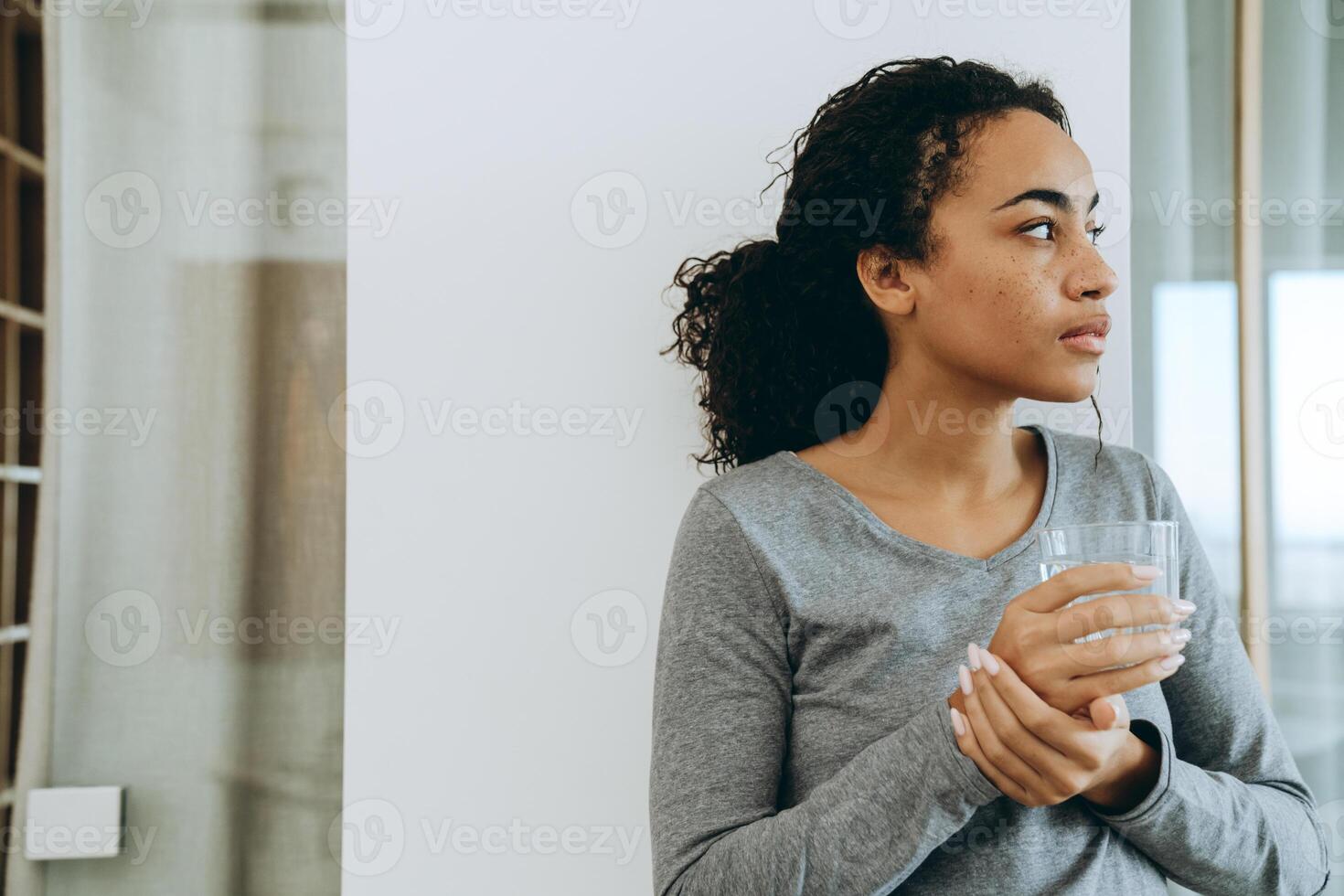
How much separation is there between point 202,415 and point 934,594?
95cm

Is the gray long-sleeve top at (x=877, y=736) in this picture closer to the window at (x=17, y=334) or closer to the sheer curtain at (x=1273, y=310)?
the sheer curtain at (x=1273, y=310)

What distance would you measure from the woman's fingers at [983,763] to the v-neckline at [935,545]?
0.22 meters

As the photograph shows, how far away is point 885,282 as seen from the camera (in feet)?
3.53

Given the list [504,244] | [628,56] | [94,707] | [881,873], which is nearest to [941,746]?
[881,873]

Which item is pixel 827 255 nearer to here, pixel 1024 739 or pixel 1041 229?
pixel 1041 229

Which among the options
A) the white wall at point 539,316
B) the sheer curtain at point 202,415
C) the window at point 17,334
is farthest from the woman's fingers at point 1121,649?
the window at point 17,334

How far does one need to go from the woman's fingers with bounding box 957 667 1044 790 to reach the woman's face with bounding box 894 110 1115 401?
0.33m

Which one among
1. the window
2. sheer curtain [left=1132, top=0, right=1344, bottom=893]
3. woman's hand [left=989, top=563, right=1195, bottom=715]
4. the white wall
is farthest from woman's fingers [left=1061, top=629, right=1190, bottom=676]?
the window

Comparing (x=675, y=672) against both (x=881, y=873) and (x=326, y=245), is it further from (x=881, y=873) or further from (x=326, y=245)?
(x=326, y=245)

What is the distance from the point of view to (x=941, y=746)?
84 centimetres

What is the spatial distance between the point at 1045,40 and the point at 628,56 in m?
0.54

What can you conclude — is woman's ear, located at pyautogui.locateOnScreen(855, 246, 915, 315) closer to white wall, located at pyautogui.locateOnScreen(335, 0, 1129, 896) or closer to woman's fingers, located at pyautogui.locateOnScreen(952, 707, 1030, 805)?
white wall, located at pyautogui.locateOnScreen(335, 0, 1129, 896)

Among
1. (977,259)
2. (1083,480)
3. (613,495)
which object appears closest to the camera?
(977,259)

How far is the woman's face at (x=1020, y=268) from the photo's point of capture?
0.97 m
